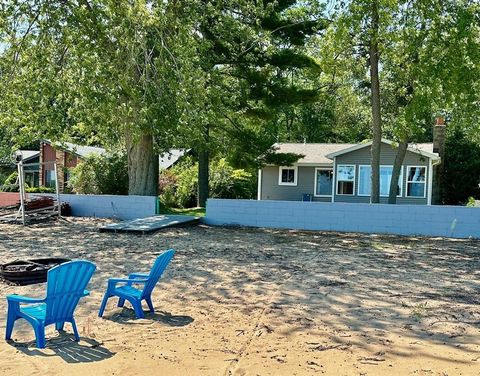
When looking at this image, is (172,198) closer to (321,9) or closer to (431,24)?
(321,9)

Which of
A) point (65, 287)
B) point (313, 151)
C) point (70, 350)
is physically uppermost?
point (313, 151)

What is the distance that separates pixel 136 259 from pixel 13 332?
15.5 ft

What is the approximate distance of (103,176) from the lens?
22.5 meters

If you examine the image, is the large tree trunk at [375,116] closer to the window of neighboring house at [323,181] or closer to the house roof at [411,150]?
the house roof at [411,150]

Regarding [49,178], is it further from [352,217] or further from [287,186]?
[352,217]

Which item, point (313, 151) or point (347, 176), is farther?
point (313, 151)

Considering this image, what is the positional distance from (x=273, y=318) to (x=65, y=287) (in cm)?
225

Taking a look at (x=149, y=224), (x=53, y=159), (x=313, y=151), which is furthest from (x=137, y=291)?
(x=53, y=159)

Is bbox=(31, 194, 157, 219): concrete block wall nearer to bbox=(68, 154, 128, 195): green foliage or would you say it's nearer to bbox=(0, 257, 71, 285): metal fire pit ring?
bbox=(68, 154, 128, 195): green foliage

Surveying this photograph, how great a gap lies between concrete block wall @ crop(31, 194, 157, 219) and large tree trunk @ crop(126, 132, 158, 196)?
2.86ft

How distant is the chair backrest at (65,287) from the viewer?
5.11 meters

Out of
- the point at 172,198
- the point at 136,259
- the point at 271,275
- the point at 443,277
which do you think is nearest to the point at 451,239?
the point at 443,277

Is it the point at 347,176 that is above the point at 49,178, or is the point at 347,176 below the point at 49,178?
above

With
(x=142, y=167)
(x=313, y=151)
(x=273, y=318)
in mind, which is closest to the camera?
(x=273, y=318)
